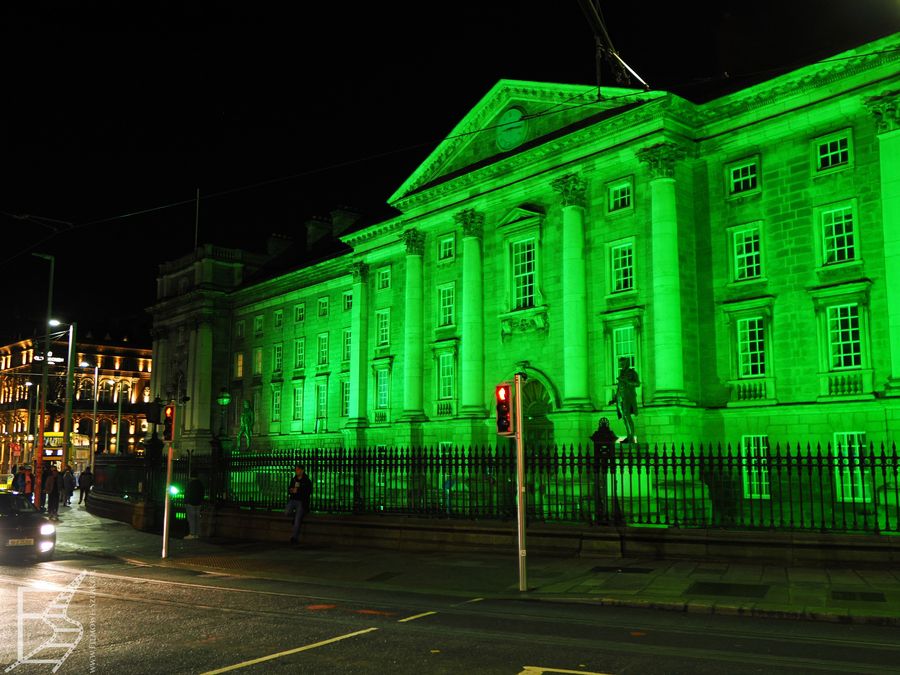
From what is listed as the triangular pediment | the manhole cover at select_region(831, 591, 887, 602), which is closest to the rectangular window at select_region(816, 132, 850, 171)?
the triangular pediment

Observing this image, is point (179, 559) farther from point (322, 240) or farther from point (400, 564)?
point (322, 240)

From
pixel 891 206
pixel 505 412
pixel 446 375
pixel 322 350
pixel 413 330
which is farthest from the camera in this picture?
pixel 322 350

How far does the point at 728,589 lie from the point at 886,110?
801 inches

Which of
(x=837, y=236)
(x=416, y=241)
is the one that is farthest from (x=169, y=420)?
A: (x=416, y=241)

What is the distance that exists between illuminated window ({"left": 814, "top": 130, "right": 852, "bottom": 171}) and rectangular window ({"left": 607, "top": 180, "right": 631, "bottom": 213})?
24.6 feet

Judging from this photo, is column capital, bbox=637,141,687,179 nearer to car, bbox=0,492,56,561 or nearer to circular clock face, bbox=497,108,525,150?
circular clock face, bbox=497,108,525,150

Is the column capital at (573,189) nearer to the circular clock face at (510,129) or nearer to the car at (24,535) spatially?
the circular clock face at (510,129)

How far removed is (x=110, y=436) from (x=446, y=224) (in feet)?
290

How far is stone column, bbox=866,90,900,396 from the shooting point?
2545cm

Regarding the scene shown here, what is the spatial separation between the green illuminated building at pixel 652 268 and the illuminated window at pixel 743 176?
0.08 metres

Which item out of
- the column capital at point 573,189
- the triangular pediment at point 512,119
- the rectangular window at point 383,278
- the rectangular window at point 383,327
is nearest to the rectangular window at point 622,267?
the column capital at point 573,189

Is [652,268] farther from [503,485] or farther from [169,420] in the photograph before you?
[169,420]

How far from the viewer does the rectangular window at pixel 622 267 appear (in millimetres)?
33156

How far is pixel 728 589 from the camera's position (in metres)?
13.2
